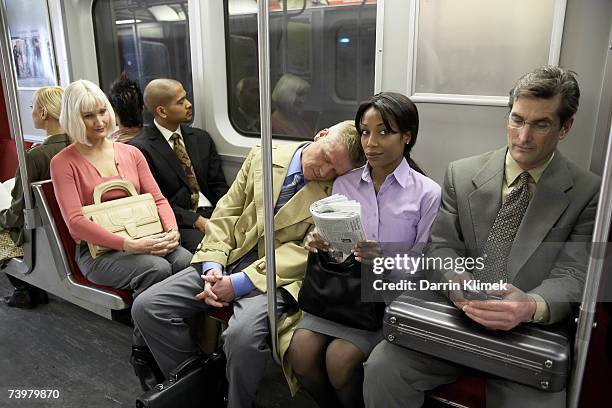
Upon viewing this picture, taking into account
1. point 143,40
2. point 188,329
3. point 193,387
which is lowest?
point 193,387

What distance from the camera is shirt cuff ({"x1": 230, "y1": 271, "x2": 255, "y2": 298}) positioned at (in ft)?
7.29

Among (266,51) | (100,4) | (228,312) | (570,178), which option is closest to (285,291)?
(228,312)

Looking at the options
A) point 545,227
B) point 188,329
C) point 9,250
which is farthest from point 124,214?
point 545,227

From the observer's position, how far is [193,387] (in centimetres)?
210

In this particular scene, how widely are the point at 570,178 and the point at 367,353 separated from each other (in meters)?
0.98

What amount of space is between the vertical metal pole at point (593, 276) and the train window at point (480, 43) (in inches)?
40.4

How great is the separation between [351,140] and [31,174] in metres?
2.01

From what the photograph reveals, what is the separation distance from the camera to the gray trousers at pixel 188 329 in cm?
203

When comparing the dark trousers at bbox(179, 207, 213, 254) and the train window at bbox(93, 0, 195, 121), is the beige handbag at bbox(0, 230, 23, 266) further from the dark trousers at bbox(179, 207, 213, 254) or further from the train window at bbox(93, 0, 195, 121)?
the train window at bbox(93, 0, 195, 121)

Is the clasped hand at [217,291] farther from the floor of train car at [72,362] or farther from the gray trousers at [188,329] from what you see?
the floor of train car at [72,362]

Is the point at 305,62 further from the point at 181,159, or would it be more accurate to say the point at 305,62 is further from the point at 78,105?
the point at 78,105

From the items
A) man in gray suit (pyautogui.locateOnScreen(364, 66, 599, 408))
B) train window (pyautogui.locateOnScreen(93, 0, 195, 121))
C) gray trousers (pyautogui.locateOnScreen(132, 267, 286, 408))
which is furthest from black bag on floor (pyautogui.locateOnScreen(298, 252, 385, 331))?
train window (pyautogui.locateOnScreen(93, 0, 195, 121))

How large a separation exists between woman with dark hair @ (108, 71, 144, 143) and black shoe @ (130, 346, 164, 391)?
169 cm

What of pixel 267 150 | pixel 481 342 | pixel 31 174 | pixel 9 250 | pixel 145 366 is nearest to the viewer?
pixel 481 342
